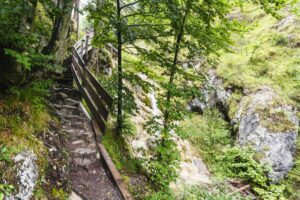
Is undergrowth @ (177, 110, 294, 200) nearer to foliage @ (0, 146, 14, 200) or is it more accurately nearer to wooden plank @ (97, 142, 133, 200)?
wooden plank @ (97, 142, 133, 200)

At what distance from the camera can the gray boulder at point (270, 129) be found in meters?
10.5

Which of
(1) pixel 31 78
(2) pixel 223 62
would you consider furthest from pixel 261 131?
(1) pixel 31 78

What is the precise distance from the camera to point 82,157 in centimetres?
573

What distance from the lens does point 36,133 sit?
484 centimetres

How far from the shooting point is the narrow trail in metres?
5.02

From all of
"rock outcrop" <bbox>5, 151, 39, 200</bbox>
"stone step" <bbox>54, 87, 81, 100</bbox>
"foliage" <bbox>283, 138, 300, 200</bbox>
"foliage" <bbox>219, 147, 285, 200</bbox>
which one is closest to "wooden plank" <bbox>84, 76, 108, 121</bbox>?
"stone step" <bbox>54, 87, 81, 100</bbox>

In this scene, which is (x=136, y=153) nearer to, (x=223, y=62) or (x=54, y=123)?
(x=54, y=123)

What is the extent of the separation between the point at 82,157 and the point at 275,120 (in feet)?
30.4

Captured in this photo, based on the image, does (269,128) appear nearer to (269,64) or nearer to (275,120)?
(275,120)

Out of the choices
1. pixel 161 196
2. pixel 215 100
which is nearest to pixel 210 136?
pixel 215 100

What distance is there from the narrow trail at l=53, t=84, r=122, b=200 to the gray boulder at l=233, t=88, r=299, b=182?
25.5ft

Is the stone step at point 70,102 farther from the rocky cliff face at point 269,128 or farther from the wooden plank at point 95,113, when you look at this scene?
the rocky cliff face at point 269,128

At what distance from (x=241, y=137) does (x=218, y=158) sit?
1.58m

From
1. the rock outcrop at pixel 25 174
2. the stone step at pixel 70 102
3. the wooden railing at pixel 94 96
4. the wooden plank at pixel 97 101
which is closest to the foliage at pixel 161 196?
the wooden railing at pixel 94 96
